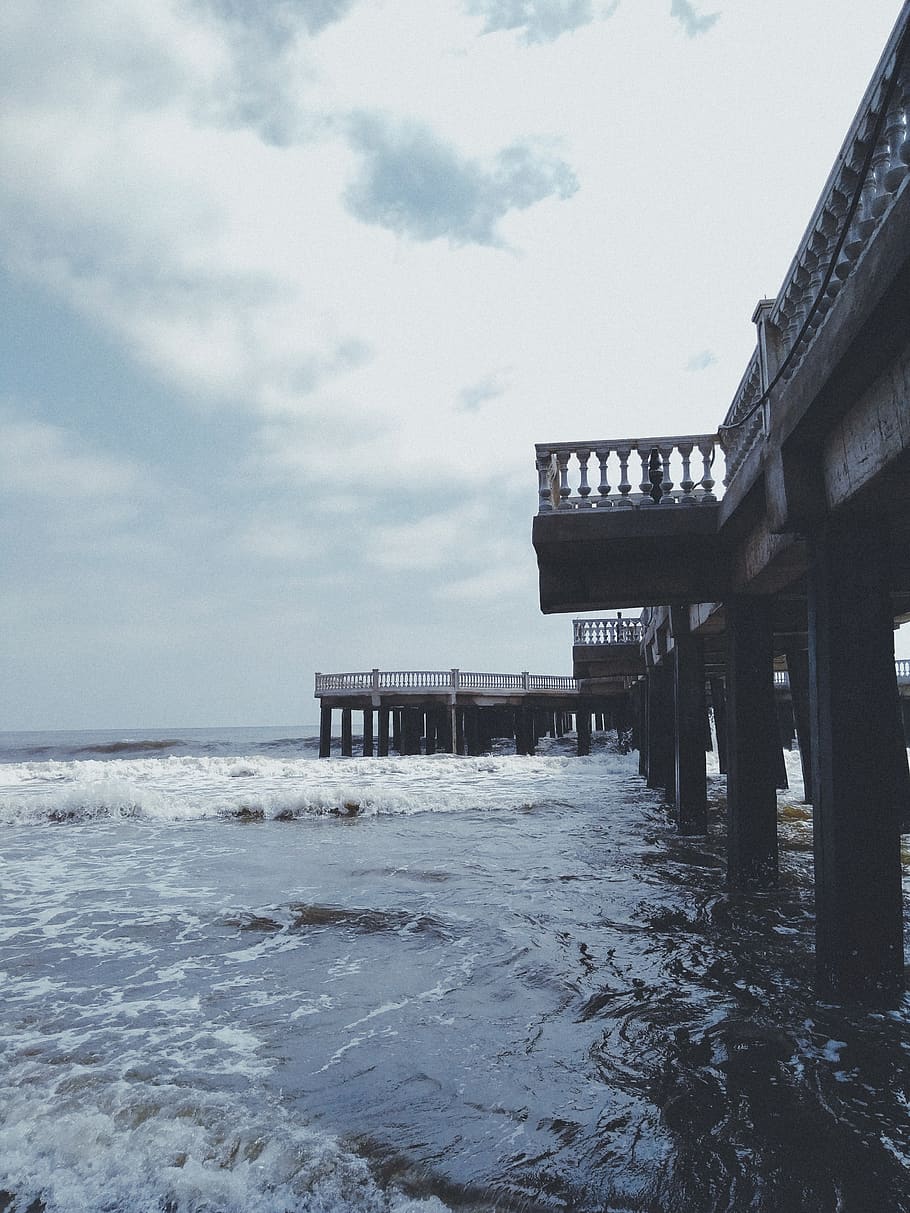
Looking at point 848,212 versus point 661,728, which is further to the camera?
point 661,728

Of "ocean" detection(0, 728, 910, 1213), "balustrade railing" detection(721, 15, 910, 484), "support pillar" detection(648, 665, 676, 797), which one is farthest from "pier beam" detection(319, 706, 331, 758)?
"balustrade railing" detection(721, 15, 910, 484)

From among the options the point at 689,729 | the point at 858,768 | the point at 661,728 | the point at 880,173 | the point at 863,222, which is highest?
the point at 880,173

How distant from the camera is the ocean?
3.30m

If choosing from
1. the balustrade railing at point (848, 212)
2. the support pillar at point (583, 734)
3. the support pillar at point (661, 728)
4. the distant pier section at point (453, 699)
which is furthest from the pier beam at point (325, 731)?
the balustrade railing at point (848, 212)

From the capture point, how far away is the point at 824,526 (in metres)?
4.94

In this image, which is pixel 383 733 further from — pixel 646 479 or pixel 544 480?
pixel 646 479

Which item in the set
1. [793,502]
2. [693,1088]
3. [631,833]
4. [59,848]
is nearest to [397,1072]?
[693,1088]

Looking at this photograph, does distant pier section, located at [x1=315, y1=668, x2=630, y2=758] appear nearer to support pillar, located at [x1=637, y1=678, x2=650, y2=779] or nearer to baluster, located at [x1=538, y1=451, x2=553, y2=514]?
support pillar, located at [x1=637, y1=678, x2=650, y2=779]

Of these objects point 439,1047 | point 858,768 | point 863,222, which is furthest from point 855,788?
point 863,222

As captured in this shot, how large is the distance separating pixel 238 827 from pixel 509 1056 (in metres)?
12.4

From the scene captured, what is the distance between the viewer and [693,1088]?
400 cm

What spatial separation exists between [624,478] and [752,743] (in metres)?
3.17

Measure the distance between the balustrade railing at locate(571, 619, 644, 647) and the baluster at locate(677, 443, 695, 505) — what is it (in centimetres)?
1701

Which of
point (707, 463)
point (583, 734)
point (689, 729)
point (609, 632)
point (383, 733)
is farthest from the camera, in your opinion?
point (383, 733)
